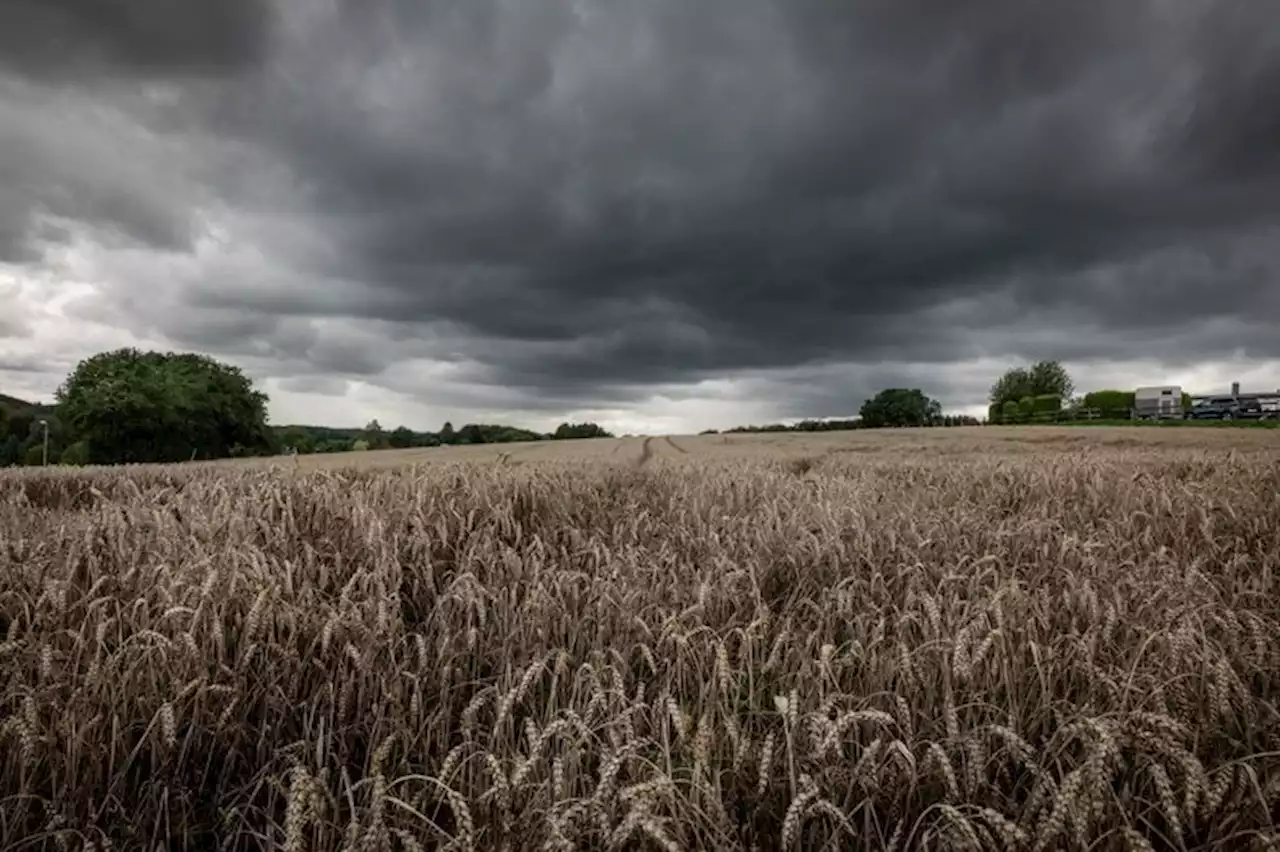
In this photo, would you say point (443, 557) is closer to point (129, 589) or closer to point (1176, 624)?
point (129, 589)

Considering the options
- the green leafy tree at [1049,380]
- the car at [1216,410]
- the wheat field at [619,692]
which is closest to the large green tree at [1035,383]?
the green leafy tree at [1049,380]

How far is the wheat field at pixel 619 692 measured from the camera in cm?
202

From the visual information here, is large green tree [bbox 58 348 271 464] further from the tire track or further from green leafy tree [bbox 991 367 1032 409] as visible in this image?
green leafy tree [bbox 991 367 1032 409]

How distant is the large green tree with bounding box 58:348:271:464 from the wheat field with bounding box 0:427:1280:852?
46523mm

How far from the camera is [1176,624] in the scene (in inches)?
135

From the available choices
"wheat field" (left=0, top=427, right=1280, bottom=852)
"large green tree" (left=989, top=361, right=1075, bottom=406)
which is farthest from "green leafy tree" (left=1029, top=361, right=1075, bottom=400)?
"wheat field" (left=0, top=427, right=1280, bottom=852)

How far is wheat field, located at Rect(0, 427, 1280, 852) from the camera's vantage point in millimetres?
2021

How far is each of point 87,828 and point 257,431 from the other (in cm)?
6244

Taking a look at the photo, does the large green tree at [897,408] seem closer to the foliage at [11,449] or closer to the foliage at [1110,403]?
the foliage at [1110,403]

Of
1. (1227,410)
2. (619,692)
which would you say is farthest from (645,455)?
(1227,410)

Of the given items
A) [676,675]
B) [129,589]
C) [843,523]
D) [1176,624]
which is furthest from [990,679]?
[129,589]

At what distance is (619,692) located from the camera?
234 centimetres

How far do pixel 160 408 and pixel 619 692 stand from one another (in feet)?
184

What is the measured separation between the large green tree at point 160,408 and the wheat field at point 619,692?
4652cm
